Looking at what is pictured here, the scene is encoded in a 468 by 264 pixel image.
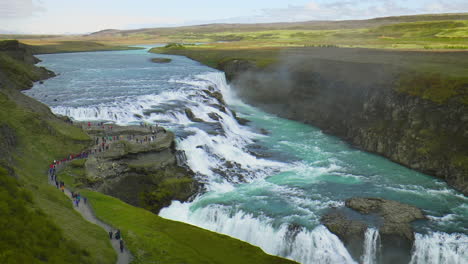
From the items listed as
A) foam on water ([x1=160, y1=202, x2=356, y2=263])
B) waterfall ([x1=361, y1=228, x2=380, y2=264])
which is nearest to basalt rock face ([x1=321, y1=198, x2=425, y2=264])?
waterfall ([x1=361, y1=228, x2=380, y2=264])

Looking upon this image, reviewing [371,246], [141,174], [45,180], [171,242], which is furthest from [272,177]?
[45,180]

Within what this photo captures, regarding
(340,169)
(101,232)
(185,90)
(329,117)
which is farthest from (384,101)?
(101,232)

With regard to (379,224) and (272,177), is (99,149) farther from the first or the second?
(379,224)

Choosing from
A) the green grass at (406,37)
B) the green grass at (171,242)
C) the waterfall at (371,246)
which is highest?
the green grass at (406,37)

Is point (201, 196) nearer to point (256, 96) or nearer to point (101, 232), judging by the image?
point (101, 232)

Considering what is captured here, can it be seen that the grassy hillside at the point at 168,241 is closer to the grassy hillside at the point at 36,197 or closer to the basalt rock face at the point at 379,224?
the grassy hillside at the point at 36,197

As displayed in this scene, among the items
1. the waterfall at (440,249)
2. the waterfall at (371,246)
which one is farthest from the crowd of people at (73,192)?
the waterfall at (440,249)

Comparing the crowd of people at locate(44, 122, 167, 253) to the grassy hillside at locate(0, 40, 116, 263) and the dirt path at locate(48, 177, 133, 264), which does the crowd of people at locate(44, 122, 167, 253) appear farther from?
the grassy hillside at locate(0, 40, 116, 263)
